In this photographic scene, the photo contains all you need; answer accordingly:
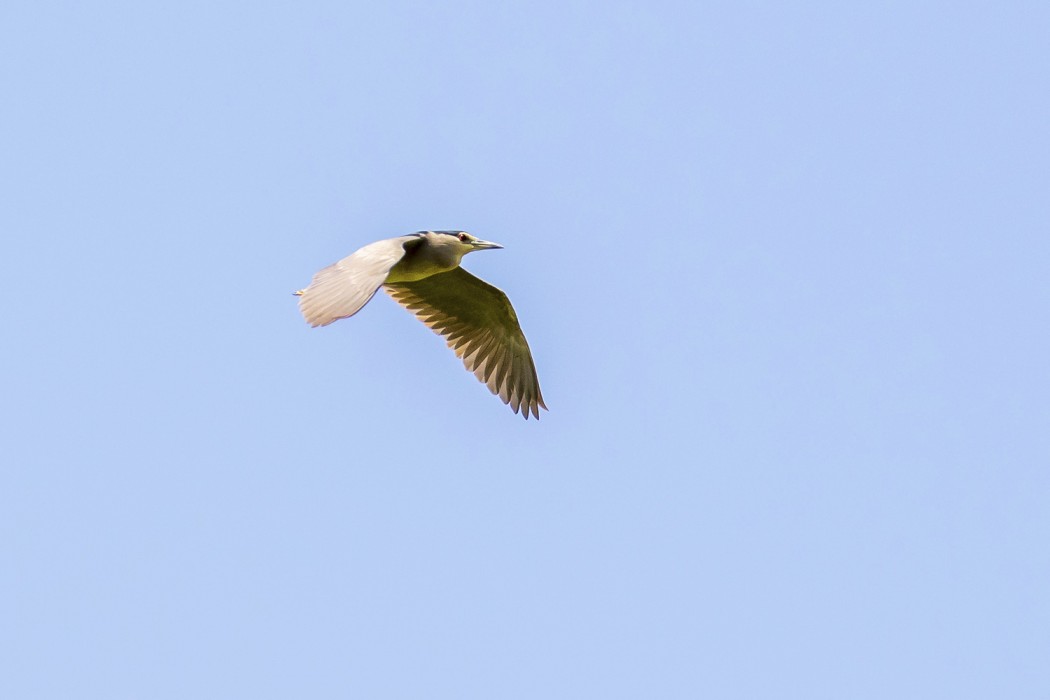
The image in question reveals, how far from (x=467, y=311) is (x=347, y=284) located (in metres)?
6.29

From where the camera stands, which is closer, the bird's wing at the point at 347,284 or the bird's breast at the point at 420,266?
the bird's wing at the point at 347,284

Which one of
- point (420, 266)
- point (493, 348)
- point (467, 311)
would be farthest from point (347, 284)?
point (493, 348)

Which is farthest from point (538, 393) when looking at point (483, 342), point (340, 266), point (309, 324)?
point (309, 324)

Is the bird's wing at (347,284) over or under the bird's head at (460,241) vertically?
under

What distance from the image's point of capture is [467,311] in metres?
20.8

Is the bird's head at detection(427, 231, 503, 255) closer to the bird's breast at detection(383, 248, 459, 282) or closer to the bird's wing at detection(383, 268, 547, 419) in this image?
the bird's breast at detection(383, 248, 459, 282)

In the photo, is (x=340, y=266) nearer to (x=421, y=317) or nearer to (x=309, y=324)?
(x=309, y=324)

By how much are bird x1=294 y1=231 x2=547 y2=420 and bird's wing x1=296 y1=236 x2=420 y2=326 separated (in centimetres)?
216

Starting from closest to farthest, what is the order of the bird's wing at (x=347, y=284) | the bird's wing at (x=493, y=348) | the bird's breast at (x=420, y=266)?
1. the bird's wing at (x=347, y=284)
2. the bird's breast at (x=420, y=266)
3. the bird's wing at (x=493, y=348)

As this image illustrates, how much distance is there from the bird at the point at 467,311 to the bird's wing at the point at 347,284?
216cm

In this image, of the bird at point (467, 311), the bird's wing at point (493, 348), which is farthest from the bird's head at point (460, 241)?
the bird's wing at point (493, 348)

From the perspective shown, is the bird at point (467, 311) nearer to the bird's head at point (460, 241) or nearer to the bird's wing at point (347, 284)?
the bird's head at point (460, 241)

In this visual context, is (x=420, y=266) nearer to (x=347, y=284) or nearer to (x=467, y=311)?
(x=467, y=311)

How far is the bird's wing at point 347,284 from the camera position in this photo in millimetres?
13711
